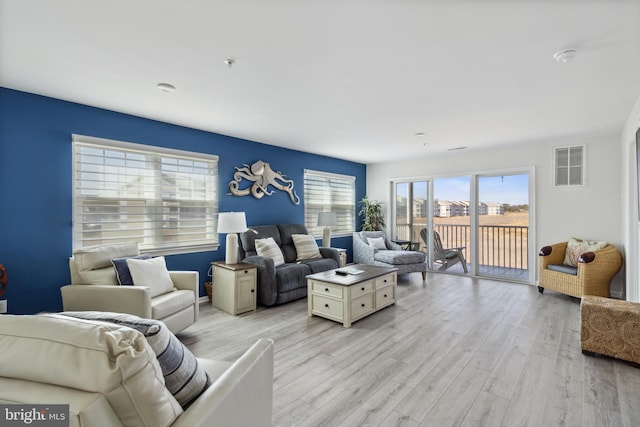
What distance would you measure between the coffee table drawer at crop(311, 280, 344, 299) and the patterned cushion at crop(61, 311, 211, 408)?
2267 mm

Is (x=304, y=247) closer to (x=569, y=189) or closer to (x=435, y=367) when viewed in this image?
(x=435, y=367)

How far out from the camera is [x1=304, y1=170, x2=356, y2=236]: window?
5.86m

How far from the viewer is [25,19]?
1.79 m

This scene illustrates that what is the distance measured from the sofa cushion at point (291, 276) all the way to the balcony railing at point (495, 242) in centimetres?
319

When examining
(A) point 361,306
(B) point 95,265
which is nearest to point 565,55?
(A) point 361,306

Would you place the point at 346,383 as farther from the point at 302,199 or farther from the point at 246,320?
the point at 302,199

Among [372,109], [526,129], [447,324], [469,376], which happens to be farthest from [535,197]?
[469,376]

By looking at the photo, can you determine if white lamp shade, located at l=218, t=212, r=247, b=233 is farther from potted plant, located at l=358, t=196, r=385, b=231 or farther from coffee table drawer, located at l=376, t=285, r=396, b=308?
potted plant, located at l=358, t=196, r=385, b=231

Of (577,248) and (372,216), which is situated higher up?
(372,216)

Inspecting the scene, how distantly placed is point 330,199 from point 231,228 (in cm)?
293

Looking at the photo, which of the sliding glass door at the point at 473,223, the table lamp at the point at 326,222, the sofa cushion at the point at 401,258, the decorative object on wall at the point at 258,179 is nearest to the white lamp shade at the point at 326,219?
the table lamp at the point at 326,222

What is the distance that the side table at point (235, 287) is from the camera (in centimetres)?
357

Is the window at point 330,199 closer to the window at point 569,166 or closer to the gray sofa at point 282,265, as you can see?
the gray sofa at point 282,265

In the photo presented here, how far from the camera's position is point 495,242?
18.8ft
